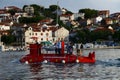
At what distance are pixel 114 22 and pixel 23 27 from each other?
41.4 m

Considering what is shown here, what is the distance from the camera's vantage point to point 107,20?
655 ft

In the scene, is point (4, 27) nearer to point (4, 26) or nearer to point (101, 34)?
point (4, 26)

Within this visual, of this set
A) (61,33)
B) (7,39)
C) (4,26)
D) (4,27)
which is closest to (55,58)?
(7,39)

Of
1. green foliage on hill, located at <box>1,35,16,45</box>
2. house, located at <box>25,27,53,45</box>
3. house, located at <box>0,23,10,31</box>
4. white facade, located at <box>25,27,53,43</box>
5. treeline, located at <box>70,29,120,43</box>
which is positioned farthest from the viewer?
house, located at <box>0,23,10,31</box>

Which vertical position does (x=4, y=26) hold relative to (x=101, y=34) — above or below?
above

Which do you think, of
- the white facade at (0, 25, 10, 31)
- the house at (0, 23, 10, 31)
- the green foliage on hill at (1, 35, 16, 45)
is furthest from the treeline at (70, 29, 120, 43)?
the house at (0, 23, 10, 31)

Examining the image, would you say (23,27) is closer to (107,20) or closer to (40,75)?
(107,20)

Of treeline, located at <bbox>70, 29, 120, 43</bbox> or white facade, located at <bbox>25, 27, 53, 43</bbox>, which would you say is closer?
treeline, located at <bbox>70, 29, 120, 43</bbox>

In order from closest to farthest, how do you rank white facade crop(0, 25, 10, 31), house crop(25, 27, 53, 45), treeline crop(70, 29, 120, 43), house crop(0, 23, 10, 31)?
treeline crop(70, 29, 120, 43)
house crop(25, 27, 53, 45)
white facade crop(0, 25, 10, 31)
house crop(0, 23, 10, 31)

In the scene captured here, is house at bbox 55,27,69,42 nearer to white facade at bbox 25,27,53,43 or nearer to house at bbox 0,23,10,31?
white facade at bbox 25,27,53,43

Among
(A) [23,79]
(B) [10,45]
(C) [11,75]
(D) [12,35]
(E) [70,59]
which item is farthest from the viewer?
(D) [12,35]

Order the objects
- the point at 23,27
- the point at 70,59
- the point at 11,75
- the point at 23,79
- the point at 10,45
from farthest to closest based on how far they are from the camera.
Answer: the point at 23,27 < the point at 10,45 < the point at 70,59 < the point at 11,75 < the point at 23,79

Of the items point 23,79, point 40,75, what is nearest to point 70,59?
point 40,75

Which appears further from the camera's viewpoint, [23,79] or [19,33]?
[19,33]
